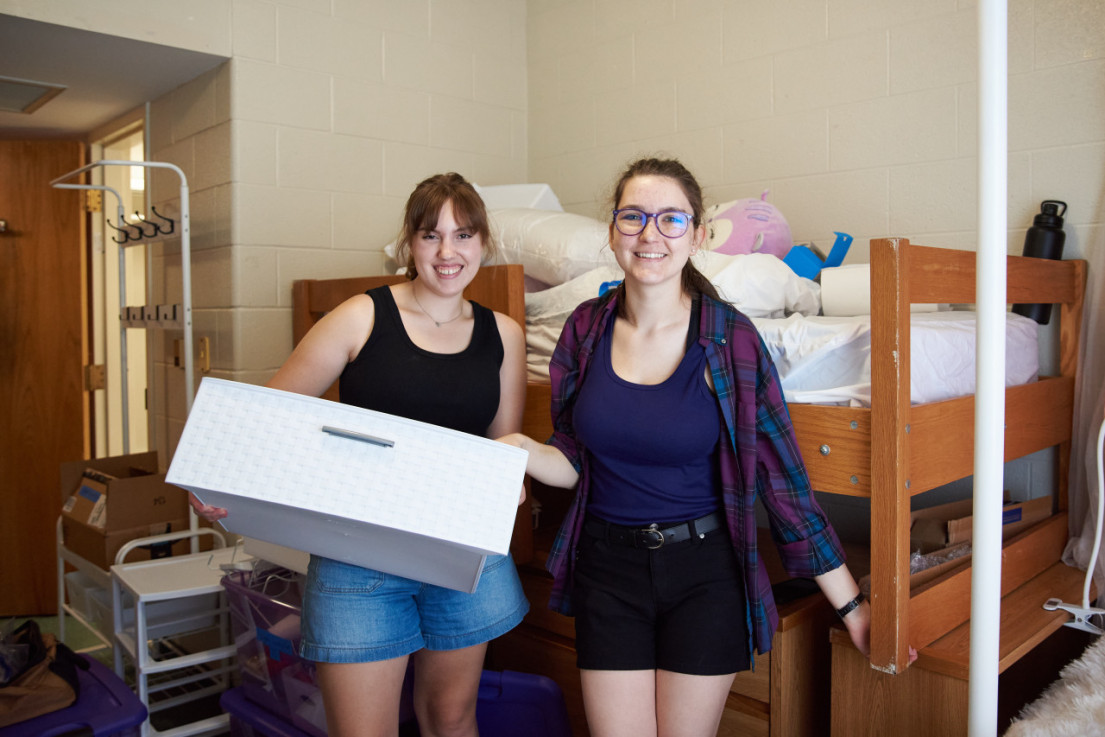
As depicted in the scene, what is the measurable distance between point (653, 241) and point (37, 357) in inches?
122

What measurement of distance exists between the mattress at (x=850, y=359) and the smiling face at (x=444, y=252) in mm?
574

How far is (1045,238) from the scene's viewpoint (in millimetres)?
2016

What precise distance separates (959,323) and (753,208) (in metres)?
0.74

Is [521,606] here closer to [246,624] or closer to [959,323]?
[246,624]

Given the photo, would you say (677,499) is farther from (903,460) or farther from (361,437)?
(361,437)

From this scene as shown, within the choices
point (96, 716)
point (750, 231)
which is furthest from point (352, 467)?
point (750, 231)

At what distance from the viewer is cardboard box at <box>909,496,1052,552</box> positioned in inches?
71.1

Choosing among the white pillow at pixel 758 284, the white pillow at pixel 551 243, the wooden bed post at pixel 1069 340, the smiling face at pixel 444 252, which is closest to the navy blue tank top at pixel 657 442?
the smiling face at pixel 444 252

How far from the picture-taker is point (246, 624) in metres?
2.07

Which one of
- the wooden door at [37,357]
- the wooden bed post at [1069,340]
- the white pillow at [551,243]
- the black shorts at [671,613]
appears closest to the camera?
the black shorts at [671,613]

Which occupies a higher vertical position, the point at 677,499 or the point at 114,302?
the point at 114,302

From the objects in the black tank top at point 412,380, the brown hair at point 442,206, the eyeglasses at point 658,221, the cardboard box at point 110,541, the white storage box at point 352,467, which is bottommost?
the cardboard box at point 110,541

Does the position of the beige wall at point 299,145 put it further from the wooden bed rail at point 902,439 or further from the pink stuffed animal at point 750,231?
the wooden bed rail at point 902,439

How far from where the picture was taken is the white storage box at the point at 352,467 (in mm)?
1167
